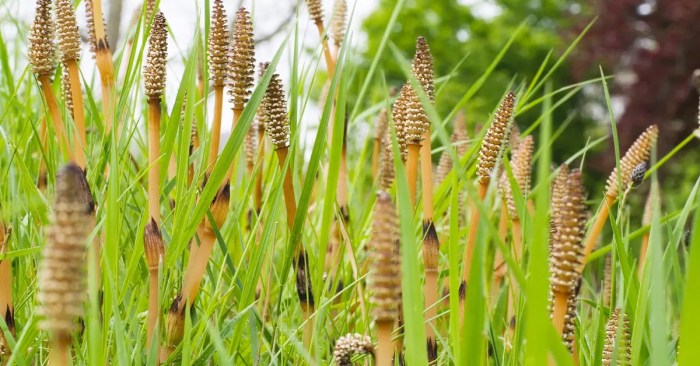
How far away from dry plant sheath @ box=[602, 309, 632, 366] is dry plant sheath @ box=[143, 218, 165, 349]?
0.49m

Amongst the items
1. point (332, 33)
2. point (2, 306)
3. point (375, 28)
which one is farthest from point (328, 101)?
point (375, 28)

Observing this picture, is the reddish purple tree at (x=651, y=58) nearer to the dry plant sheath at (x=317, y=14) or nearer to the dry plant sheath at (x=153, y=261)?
the dry plant sheath at (x=317, y=14)

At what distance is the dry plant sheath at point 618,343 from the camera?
739mm

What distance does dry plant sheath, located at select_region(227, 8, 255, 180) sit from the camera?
93 centimetres

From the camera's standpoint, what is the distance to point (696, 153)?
12383 mm

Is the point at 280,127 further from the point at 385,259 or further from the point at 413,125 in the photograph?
the point at 385,259

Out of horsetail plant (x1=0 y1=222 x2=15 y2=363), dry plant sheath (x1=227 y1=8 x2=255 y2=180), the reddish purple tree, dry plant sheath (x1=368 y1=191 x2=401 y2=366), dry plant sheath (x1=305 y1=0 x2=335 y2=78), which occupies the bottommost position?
horsetail plant (x1=0 y1=222 x2=15 y2=363)

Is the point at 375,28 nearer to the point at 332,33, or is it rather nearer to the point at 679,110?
the point at 679,110

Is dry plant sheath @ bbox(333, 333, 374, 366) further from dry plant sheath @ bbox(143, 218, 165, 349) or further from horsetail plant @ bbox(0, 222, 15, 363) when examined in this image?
horsetail plant @ bbox(0, 222, 15, 363)

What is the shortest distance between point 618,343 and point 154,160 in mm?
563

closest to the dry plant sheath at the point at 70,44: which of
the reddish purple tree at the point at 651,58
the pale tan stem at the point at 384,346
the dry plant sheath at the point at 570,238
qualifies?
the pale tan stem at the point at 384,346

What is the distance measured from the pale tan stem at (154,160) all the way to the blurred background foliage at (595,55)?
28.7ft

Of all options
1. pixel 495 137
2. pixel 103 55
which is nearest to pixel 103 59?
pixel 103 55

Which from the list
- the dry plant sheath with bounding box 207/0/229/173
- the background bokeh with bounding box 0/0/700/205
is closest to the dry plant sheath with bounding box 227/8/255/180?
the dry plant sheath with bounding box 207/0/229/173
